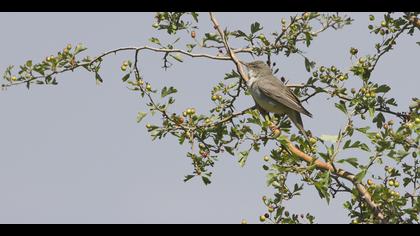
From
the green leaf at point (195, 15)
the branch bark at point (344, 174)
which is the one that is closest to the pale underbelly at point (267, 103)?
the green leaf at point (195, 15)

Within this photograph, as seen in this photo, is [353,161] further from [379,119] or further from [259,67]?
[259,67]

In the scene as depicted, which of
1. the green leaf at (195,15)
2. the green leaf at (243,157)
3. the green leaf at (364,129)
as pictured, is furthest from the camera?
the green leaf at (195,15)

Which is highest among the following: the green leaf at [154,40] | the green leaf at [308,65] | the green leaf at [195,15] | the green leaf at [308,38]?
the green leaf at [195,15]

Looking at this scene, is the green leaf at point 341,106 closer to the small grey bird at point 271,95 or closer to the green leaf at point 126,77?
the green leaf at point 126,77

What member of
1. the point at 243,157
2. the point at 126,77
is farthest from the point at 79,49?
the point at 243,157

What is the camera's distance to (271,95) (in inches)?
377

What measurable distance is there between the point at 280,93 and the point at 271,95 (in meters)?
0.20

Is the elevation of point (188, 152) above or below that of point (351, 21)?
below

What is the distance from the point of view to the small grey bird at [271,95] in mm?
9355

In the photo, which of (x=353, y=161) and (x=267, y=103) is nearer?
(x=353, y=161)
